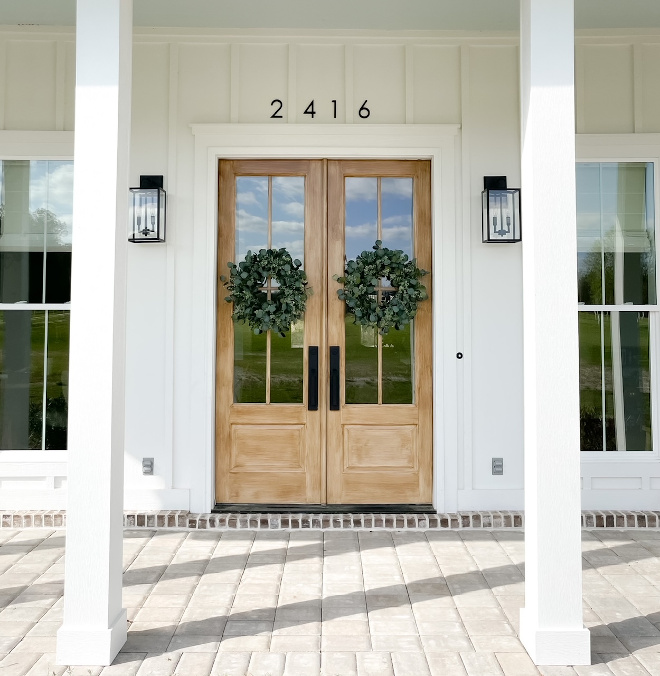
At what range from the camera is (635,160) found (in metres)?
4.32

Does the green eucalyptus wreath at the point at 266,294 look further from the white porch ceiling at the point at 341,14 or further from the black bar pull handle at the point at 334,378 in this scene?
the white porch ceiling at the point at 341,14

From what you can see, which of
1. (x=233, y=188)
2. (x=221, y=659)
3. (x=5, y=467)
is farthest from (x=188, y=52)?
(x=221, y=659)

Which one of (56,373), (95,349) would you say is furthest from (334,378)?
(95,349)

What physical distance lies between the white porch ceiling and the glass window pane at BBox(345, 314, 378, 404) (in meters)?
1.89

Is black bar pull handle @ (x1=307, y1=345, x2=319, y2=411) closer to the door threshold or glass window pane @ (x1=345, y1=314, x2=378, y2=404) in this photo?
glass window pane @ (x1=345, y1=314, x2=378, y2=404)

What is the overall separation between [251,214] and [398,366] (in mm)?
1437

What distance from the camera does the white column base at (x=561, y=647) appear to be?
2.39 m

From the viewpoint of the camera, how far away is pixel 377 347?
14.3 ft

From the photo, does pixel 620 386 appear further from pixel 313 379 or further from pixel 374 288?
pixel 313 379

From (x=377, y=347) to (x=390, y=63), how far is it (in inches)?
74.4

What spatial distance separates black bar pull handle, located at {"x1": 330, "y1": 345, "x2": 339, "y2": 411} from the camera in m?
4.32

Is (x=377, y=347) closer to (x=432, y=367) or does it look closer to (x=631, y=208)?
(x=432, y=367)

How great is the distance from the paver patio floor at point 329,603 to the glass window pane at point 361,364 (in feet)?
2.94

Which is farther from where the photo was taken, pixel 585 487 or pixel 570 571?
pixel 585 487
